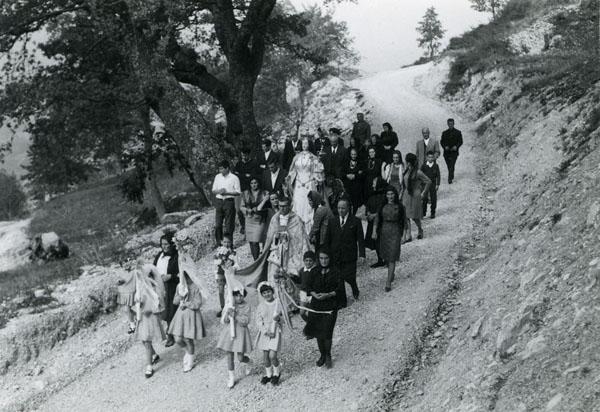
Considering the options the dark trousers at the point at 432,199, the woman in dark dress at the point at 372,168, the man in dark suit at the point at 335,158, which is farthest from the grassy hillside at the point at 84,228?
the dark trousers at the point at 432,199

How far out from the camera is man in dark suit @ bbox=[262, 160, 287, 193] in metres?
11.9

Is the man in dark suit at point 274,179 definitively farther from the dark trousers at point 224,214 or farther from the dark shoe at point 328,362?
the dark shoe at point 328,362

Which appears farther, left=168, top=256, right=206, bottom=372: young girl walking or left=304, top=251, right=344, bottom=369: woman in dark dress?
left=168, top=256, right=206, bottom=372: young girl walking

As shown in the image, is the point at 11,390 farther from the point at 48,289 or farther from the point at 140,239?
the point at 140,239

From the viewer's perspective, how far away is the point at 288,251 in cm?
988

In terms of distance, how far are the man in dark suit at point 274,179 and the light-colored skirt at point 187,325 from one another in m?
3.55

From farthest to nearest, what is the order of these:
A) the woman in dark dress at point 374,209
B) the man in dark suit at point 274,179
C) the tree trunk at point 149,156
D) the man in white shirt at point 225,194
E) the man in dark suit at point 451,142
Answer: the tree trunk at point 149,156 < the man in dark suit at point 451,142 < the man in white shirt at point 225,194 < the man in dark suit at point 274,179 < the woman in dark dress at point 374,209

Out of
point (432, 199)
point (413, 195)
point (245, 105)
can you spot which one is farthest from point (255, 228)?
point (245, 105)

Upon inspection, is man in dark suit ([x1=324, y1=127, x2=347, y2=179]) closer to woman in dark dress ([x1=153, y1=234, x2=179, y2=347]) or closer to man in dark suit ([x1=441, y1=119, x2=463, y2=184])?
man in dark suit ([x1=441, y1=119, x2=463, y2=184])

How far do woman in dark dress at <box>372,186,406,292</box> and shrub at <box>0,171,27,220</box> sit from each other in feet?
255

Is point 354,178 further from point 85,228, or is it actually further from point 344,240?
point 85,228

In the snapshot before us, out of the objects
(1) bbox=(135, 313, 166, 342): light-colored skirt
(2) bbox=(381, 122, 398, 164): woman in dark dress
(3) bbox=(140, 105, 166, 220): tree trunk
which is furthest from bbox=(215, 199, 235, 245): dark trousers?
(3) bbox=(140, 105, 166, 220): tree trunk

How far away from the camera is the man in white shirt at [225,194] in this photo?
12.3 metres

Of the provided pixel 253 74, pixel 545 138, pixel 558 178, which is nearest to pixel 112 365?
pixel 558 178
